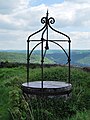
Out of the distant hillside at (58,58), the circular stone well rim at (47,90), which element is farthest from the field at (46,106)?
the distant hillside at (58,58)

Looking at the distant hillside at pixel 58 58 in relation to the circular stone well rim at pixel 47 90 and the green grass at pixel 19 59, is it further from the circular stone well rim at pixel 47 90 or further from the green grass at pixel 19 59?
the circular stone well rim at pixel 47 90

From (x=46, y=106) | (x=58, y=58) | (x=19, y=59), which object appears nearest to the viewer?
(x=46, y=106)

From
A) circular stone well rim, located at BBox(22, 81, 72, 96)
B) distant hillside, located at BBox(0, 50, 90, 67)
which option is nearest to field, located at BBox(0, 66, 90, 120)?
circular stone well rim, located at BBox(22, 81, 72, 96)

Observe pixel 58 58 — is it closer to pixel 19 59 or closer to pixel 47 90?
pixel 19 59

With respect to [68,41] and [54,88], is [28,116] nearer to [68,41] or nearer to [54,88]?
[54,88]

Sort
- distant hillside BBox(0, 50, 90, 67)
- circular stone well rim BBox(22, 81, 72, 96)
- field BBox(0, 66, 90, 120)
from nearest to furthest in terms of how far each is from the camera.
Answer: field BBox(0, 66, 90, 120) → circular stone well rim BBox(22, 81, 72, 96) → distant hillside BBox(0, 50, 90, 67)

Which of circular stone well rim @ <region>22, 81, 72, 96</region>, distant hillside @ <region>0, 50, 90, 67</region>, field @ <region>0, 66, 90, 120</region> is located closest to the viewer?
field @ <region>0, 66, 90, 120</region>

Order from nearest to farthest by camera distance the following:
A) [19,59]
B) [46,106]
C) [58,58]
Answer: [46,106]
[58,58]
[19,59]

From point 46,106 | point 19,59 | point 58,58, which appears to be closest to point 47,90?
point 46,106

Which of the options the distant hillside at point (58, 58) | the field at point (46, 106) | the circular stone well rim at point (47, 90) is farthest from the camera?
the distant hillside at point (58, 58)

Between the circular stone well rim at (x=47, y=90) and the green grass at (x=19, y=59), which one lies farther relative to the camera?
the green grass at (x=19, y=59)

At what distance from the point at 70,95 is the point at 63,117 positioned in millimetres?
1007

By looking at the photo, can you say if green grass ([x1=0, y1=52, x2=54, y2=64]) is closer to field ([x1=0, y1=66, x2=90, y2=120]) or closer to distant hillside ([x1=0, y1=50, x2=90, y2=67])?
distant hillside ([x1=0, y1=50, x2=90, y2=67])

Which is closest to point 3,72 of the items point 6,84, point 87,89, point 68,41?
point 6,84
